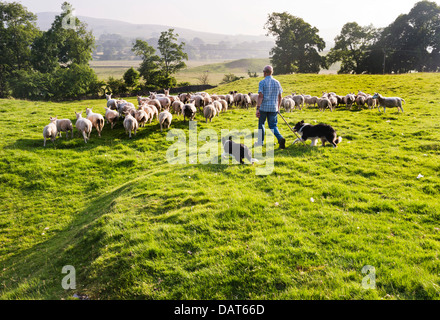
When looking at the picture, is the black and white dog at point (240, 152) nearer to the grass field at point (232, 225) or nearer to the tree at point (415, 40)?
the grass field at point (232, 225)

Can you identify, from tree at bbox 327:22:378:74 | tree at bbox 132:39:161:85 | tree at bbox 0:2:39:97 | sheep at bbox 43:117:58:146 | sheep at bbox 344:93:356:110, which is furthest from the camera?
tree at bbox 327:22:378:74

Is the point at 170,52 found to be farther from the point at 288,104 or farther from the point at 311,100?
the point at 288,104

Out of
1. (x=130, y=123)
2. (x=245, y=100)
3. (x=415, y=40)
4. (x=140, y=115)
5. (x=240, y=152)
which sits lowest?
(x=240, y=152)

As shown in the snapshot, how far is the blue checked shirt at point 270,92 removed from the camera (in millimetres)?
10039

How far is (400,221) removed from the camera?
5766mm

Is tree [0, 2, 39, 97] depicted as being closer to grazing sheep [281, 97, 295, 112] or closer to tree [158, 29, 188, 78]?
tree [158, 29, 188, 78]

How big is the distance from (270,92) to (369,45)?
232ft

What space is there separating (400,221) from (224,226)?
13.9ft

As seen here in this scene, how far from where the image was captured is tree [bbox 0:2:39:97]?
5081cm

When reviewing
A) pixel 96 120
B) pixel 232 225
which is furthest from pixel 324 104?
pixel 232 225

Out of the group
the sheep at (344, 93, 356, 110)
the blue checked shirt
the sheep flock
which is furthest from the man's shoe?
the sheep at (344, 93, 356, 110)

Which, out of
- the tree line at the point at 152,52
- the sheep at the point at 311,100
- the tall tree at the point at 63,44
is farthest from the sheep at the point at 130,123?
the tall tree at the point at 63,44

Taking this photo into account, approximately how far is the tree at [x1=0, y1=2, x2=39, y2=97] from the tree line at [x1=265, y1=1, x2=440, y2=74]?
5888 centimetres

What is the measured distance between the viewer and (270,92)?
1013cm
